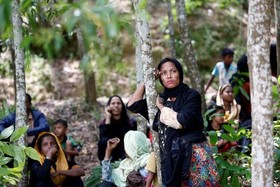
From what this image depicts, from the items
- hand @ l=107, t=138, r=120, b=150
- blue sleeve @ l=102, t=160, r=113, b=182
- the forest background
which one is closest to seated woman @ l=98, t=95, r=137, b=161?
hand @ l=107, t=138, r=120, b=150

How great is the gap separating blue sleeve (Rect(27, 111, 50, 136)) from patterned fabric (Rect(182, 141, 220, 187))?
2784 millimetres

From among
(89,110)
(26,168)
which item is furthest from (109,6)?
(89,110)

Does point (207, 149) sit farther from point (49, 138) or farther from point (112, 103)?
point (112, 103)

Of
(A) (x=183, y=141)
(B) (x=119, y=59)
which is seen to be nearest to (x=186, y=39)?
(A) (x=183, y=141)

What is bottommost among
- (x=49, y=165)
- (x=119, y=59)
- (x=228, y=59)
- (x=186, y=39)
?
(x=49, y=165)

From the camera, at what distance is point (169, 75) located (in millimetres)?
3885

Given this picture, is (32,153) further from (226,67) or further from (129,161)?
(226,67)

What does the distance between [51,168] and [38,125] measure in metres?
0.97

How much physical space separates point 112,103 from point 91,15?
15.8 ft

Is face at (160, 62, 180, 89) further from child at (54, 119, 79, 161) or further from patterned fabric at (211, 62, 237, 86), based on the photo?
patterned fabric at (211, 62, 237, 86)

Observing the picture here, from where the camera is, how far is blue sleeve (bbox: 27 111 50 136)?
6000 mm

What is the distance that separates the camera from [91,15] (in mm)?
1603

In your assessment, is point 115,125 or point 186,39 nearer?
point 115,125

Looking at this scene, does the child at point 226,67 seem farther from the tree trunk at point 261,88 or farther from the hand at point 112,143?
the tree trunk at point 261,88
